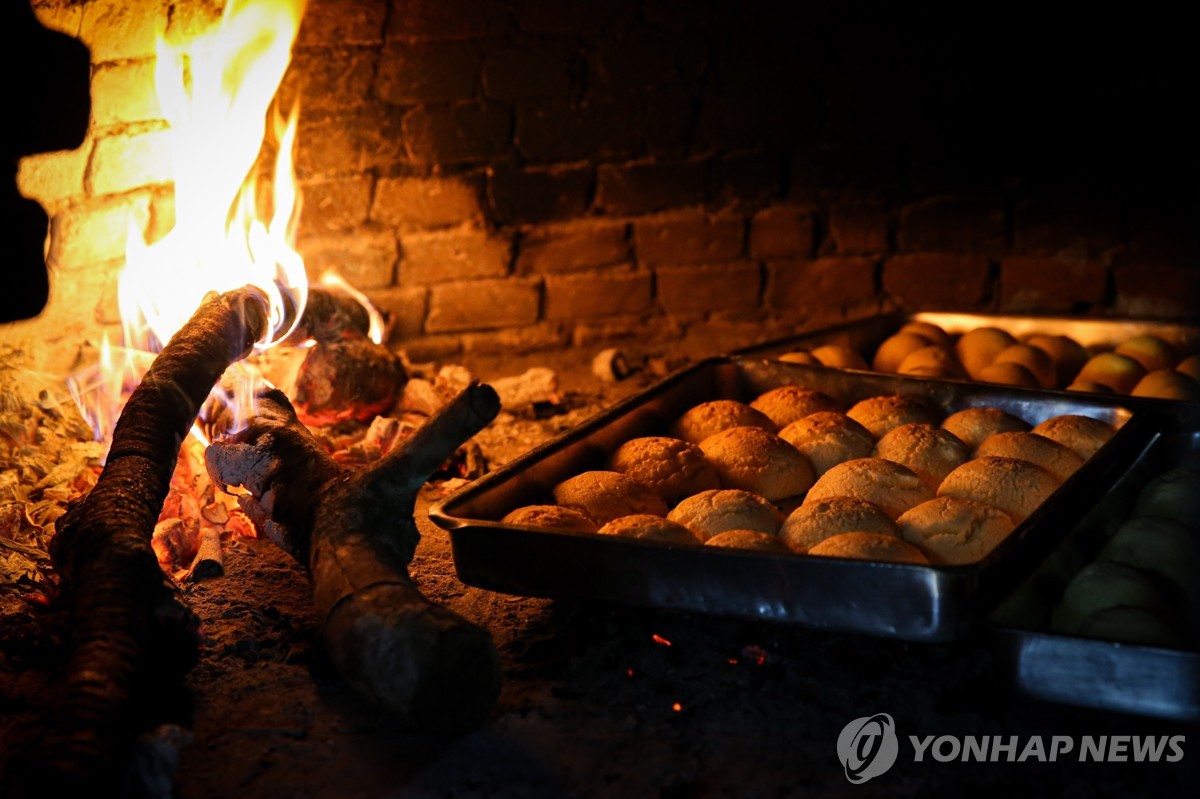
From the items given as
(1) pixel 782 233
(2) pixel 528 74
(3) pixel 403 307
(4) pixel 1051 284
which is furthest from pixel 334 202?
(4) pixel 1051 284

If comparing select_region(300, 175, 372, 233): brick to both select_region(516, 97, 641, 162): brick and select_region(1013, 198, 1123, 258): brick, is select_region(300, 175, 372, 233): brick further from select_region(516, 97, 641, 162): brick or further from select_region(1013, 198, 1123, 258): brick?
select_region(1013, 198, 1123, 258): brick

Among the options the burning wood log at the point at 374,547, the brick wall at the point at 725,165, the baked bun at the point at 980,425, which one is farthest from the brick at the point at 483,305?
the baked bun at the point at 980,425

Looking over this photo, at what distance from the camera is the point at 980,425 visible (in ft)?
10.4

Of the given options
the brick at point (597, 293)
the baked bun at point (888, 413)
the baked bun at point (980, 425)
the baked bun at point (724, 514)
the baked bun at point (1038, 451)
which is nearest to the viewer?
the baked bun at point (724, 514)

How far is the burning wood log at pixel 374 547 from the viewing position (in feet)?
7.00

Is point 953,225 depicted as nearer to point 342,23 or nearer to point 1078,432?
point 1078,432

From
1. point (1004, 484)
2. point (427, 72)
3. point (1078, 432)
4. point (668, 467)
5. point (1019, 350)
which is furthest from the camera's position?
point (427, 72)

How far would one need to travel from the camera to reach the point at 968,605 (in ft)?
6.93

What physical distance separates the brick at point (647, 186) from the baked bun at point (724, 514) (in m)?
2.55

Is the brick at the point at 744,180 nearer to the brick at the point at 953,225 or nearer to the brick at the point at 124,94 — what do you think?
the brick at the point at 953,225

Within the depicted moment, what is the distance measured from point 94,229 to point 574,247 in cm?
188

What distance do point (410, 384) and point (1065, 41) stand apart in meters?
2.88

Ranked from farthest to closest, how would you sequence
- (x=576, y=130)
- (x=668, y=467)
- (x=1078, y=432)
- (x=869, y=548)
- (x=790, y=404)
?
(x=576, y=130) → (x=790, y=404) → (x=1078, y=432) → (x=668, y=467) → (x=869, y=548)

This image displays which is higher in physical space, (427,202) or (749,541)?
(427,202)
